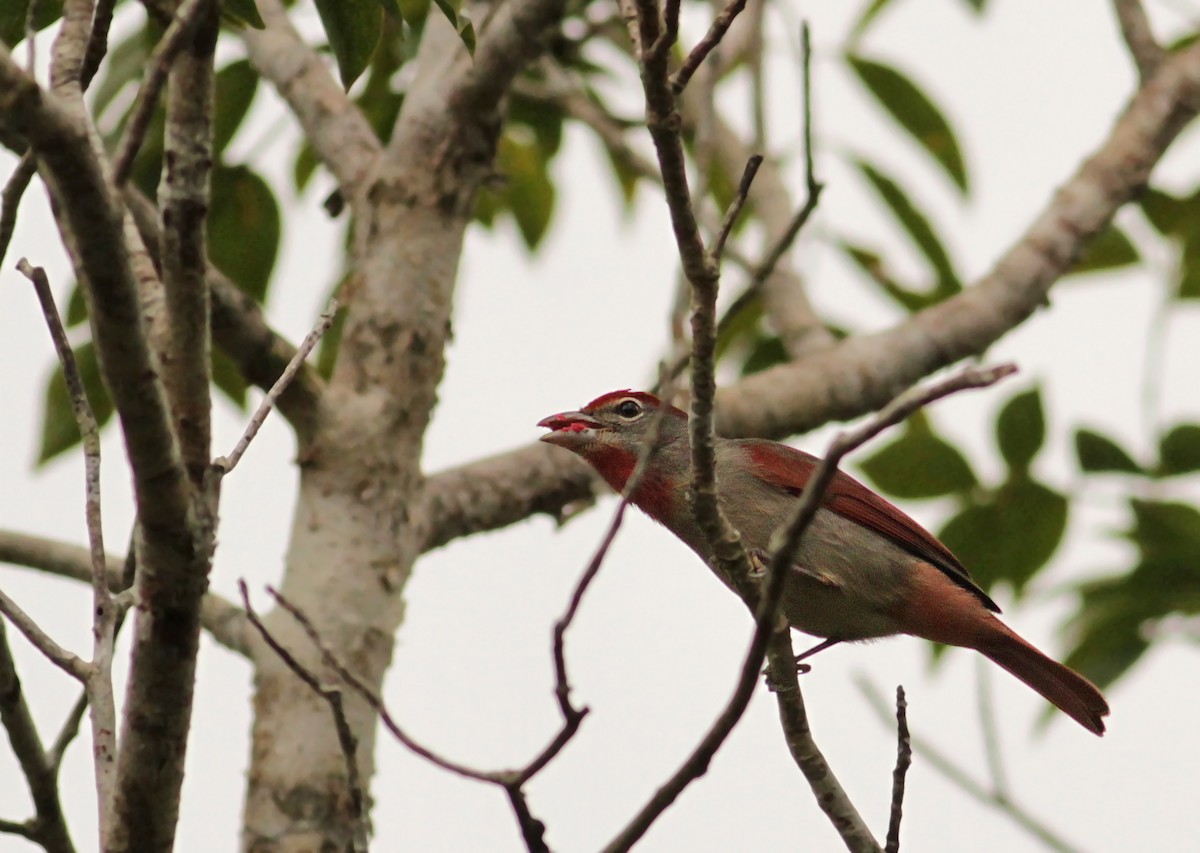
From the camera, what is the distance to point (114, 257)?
91.0 inches

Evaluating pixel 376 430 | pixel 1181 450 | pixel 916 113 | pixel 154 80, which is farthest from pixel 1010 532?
pixel 154 80

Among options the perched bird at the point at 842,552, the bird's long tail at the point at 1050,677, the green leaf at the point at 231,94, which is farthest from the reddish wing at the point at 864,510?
the green leaf at the point at 231,94

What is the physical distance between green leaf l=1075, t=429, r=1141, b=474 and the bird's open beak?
1.71 m

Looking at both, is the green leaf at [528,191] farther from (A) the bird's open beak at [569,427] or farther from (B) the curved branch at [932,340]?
(A) the bird's open beak at [569,427]

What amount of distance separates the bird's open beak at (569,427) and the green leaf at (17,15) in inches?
92.1

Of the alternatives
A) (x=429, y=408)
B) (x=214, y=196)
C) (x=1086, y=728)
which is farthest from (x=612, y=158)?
(x=1086, y=728)

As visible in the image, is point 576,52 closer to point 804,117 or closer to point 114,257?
point 804,117

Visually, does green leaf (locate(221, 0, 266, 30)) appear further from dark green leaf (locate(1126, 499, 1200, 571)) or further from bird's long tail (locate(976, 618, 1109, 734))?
dark green leaf (locate(1126, 499, 1200, 571))

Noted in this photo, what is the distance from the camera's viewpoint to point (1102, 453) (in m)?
5.32

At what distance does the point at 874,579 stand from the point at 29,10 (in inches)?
118

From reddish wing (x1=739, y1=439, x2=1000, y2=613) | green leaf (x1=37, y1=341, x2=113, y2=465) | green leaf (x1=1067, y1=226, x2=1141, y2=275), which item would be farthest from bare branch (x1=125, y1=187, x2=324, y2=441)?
green leaf (x1=1067, y1=226, x2=1141, y2=275)

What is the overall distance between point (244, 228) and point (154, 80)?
A: 3.57 metres

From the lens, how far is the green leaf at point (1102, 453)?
5316 mm

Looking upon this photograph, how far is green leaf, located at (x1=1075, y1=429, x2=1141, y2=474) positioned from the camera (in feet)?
17.4
